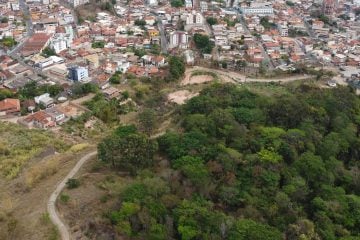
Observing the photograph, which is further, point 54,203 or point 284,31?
point 284,31

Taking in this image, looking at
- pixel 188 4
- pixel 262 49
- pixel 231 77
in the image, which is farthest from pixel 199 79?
pixel 188 4

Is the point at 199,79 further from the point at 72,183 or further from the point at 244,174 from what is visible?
the point at 72,183

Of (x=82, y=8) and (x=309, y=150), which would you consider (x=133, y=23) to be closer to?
(x=82, y=8)

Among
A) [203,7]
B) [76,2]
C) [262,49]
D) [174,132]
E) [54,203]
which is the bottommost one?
[262,49]

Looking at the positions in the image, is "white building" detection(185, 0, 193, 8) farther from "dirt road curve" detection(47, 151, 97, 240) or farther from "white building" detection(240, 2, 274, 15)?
"dirt road curve" detection(47, 151, 97, 240)

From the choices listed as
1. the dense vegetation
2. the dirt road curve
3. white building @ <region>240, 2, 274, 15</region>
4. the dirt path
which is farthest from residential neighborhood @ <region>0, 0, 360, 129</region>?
the dense vegetation

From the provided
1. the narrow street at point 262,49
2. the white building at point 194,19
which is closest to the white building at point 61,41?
the white building at point 194,19

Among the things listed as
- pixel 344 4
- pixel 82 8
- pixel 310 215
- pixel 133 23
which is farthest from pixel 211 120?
pixel 344 4

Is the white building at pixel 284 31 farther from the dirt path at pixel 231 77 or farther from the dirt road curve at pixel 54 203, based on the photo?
the dirt road curve at pixel 54 203
